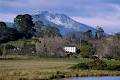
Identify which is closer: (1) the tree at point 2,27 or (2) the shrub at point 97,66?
(2) the shrub at point 97,66

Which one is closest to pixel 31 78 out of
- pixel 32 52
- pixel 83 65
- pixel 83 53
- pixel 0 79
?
pixel 0 79

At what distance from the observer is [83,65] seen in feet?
240

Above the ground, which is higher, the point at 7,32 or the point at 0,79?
the point at 7,32

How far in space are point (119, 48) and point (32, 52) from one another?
33.1m

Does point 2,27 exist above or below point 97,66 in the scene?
above

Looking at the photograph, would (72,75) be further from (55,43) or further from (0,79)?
(55,43)

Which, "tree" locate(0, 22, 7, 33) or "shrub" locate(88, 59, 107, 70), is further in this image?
"tree" locate(0, 22, 7, 33)

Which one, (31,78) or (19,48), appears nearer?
(31,78)

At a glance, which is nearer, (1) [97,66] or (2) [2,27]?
(1) [97,66]

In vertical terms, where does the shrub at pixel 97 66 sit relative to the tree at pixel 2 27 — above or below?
below

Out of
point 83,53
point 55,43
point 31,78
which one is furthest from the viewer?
point 55,43

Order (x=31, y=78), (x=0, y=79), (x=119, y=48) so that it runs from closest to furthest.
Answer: (x=0, y=79)
(x=31, y=78)
(x=119, y=48)

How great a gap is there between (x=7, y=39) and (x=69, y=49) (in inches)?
1109

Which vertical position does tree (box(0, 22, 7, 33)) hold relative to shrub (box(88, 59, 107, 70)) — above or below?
above
